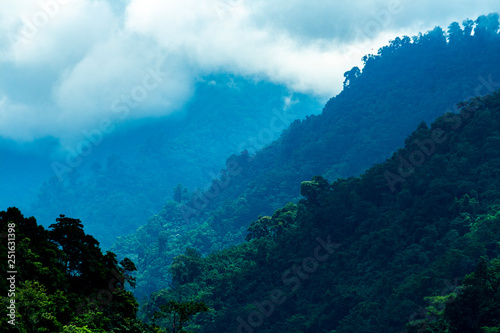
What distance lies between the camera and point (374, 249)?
55781 millimetres

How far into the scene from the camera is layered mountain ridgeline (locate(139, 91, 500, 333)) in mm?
47000

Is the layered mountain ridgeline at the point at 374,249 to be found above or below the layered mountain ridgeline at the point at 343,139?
below

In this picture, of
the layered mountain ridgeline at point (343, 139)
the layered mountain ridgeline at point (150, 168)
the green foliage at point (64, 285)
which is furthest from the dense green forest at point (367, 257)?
the layered mountain ridgeline at point (150, 168)

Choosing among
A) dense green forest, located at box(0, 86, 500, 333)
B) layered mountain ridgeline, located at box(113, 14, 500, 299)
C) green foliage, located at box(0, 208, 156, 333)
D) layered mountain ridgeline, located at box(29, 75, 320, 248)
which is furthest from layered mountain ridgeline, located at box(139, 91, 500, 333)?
layered mountain ridgeline, located at box(29, 75, 320, 248)

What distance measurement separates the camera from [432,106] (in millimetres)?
101062

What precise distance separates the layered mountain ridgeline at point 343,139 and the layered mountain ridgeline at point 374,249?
33.2m

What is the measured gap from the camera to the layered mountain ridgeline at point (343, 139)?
10050cm

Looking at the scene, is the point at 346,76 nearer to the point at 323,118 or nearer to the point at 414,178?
the point at 323,118

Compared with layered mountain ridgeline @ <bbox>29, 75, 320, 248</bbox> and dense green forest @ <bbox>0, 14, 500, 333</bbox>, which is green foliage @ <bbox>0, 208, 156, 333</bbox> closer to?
dense green forest @ <bbox>0, 14, 500, 333</bbox>

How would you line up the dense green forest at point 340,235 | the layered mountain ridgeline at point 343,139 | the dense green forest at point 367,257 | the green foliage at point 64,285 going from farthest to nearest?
1. the layered mountain ridgeline at point 343,139
2. the dense green forest at point 367,257
3. the dense green forest at point 340,235
4. the green foliage at point 64,285

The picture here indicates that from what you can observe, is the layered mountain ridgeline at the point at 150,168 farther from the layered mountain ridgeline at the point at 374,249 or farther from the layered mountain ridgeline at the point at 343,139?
the layered mountain ridgeline at the point at 374,249

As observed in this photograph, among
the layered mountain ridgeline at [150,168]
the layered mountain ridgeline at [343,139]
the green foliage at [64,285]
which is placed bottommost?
the green foliage at [64,285]

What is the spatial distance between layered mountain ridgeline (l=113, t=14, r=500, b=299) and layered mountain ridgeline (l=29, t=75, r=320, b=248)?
30819 mm

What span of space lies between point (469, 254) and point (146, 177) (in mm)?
133319
